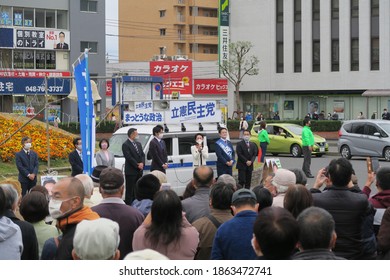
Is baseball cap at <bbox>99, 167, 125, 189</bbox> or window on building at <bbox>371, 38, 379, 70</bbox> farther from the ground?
window on building at <bbox>371, 38, 379, 70</bbox>

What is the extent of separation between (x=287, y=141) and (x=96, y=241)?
28.7 metres

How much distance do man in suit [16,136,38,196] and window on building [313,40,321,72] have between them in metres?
45.5

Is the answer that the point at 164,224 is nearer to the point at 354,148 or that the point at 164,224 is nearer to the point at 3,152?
the point at 3,152

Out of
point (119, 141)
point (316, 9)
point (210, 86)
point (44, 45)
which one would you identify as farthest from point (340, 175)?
point (210, 86)

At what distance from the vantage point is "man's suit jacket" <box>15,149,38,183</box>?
599 inches

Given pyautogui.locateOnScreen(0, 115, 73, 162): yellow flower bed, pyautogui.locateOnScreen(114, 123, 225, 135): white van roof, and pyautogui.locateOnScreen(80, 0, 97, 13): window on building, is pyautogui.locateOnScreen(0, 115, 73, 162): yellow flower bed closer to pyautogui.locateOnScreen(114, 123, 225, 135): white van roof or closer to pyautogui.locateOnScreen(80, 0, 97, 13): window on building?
pyautogui.locateOnScreen(114, 123, 225, 135): white van roof

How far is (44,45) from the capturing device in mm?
55688

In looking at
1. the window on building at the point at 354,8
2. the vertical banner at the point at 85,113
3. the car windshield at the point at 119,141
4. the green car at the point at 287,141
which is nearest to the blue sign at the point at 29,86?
the window on building at the point at 354,8

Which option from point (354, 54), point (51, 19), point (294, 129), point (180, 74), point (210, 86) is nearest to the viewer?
point (294, 129)

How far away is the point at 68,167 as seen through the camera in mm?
20938

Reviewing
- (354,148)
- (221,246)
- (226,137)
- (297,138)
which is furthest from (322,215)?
(297,138)

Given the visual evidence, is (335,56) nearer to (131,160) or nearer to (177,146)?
(177,146)

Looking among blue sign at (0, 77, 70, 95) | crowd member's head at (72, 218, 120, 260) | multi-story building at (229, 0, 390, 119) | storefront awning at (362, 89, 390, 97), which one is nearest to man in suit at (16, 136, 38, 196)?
crowd member's head at (72, 218, 120, 260)

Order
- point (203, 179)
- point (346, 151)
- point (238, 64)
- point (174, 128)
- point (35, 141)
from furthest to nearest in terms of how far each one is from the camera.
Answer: point (238, 64) → point (346, 151) → point (35, 141) → point (174, 128) → point (203, 179)
